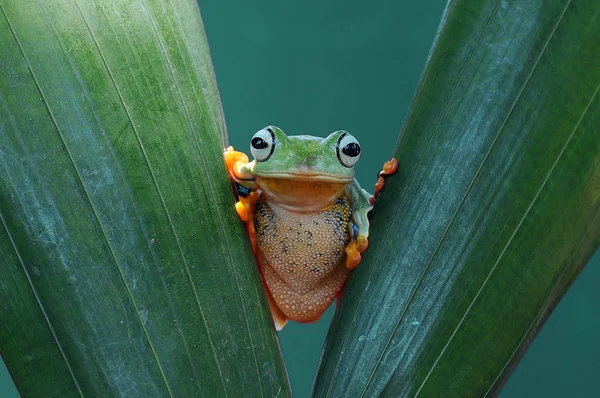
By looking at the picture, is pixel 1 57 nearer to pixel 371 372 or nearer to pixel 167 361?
pixel 167 361

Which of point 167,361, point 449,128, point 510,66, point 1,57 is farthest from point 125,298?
point 510,66

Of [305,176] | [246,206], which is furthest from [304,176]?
[246,206]

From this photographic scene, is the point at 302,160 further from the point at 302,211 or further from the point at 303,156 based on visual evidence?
the point at 302,211

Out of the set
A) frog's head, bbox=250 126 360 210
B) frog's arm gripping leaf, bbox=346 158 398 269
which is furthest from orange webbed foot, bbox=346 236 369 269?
frog's head, bbox=250 126 360 210

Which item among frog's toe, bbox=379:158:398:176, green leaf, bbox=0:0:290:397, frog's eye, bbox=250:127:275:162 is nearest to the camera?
green leaf, bbox=0:0:290:397

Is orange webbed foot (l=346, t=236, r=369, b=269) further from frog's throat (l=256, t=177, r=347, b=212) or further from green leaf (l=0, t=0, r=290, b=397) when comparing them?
green leaf (l=0, t=0, r=290, b=397)

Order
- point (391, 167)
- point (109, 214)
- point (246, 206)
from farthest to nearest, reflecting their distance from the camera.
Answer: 1. point (246, 206)
2. point (391, 167)
3. point (109, 214)
